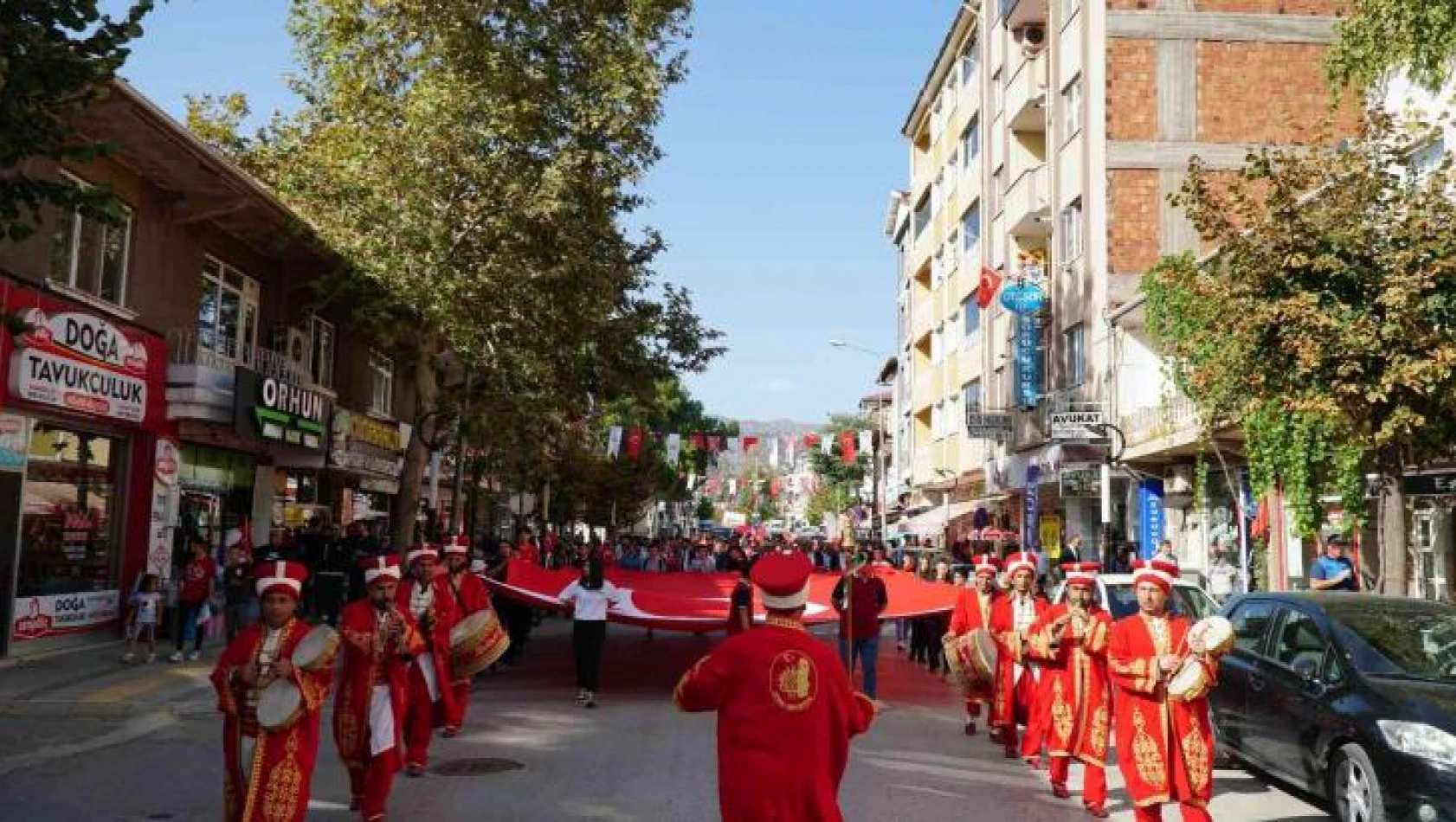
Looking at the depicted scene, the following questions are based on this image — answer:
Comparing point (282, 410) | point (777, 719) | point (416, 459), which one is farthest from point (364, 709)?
point (282, 410)

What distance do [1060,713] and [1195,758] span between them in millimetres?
1884

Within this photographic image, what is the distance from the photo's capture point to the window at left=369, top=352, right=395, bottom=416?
30453 millimetres

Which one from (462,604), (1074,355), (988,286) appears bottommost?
(462,604)

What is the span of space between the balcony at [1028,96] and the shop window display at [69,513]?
24.7 meters

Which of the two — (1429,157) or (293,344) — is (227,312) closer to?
(293,344)

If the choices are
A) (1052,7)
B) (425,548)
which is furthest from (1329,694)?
(1052,7)

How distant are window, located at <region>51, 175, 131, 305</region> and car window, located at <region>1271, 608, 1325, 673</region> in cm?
1420

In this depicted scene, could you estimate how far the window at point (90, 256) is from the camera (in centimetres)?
1616

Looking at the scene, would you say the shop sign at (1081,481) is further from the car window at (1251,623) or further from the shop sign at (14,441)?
the shop sign at (14,441)

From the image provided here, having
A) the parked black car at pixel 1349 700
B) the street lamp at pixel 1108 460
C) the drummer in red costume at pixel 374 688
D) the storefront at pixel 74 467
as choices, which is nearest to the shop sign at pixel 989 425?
the street lamp at pixel 1108 460

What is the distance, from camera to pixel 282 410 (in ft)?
69.7

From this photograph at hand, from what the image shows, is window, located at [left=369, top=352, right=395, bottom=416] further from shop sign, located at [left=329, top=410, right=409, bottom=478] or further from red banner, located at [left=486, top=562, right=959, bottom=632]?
red banner, located at [left=486, top=562, right=959, bottom=632]

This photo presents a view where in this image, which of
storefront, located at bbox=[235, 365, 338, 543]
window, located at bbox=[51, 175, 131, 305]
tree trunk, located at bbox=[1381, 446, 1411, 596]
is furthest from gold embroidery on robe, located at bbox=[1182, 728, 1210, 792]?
storefront, located at bbox=[235, 365, 338, 543]

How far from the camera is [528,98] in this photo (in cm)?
2053
